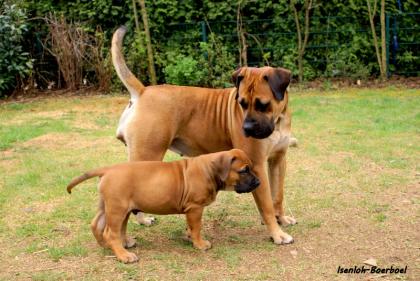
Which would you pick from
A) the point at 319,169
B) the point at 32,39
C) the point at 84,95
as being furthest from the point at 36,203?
the point at 32,39

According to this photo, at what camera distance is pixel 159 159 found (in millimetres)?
5414

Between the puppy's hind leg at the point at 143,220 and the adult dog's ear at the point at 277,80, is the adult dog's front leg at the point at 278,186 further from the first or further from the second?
the puppy's hind leg at the point at 143,220

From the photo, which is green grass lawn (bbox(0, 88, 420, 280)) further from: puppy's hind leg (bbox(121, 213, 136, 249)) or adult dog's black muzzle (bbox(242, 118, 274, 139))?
adult dog's black muzzle (bbox(242, 118, 274, 139))

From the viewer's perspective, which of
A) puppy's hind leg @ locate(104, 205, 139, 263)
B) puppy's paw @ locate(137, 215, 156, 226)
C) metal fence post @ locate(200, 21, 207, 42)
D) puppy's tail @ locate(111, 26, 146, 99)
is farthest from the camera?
metal fence post @ locate(200, 21, 207, 42)

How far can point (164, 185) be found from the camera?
4.80 meters

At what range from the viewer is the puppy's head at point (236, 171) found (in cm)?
480

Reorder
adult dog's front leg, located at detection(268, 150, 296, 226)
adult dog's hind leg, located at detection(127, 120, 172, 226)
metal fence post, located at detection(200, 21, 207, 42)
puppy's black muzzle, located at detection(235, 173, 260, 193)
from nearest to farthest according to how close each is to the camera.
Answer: puppy's black muzzle, located at detection(235, 173, 260, 193) → adult dog's hind leg, located at detection(127, 120, 172, 226) → adult dog's front leg, located at detection(268, 150, 296, 226) → metal fence post, located at detection(200, 21, 207, 42)

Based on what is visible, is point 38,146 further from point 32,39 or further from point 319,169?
point 32,39

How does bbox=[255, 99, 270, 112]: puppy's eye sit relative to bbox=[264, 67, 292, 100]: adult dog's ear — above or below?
below

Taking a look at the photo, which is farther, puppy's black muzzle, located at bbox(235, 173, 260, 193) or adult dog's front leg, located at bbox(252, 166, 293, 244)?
adult dog's front leg, located at bbox(252, 166, 293, 244)

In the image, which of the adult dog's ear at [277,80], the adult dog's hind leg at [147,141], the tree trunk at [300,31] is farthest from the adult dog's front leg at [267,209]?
the tree trunk at [300,31]

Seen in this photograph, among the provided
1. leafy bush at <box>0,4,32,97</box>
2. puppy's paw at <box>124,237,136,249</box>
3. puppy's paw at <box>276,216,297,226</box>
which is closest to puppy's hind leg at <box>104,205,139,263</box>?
puppy's paw at <box>124,237,136,249</box>

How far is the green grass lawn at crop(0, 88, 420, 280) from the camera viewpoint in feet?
15.6

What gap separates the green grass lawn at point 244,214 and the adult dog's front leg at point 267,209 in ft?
0.34
